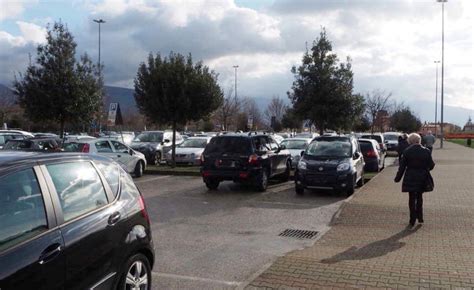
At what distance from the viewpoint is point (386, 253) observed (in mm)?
7102

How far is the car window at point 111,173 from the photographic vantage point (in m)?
4.56

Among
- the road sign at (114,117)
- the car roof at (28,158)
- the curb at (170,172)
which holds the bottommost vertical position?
the curb at (170,172)

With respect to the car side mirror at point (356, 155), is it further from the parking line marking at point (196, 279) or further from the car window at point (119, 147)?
the parking line marking at point (196, 279)

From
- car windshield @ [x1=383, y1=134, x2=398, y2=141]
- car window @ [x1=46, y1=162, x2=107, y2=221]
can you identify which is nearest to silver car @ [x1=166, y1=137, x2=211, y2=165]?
car window @ [x1=46, y1=162, x2=107, y2=221]

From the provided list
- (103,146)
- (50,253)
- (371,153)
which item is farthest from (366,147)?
(50,253)

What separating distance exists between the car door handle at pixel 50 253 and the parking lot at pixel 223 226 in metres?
2.32

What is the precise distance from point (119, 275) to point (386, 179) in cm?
1449

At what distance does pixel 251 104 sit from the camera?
85250 mm

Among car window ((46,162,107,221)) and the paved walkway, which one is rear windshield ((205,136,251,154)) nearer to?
the paved walkway

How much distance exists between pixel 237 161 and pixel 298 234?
5357 millimetres

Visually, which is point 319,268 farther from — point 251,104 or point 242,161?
point 251,104

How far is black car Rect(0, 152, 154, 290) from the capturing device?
128 inches

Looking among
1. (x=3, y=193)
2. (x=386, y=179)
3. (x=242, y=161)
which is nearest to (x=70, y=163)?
(x=3, y=193)

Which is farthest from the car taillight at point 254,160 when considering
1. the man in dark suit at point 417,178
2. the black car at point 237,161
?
the man in dark suit at point 417,178
